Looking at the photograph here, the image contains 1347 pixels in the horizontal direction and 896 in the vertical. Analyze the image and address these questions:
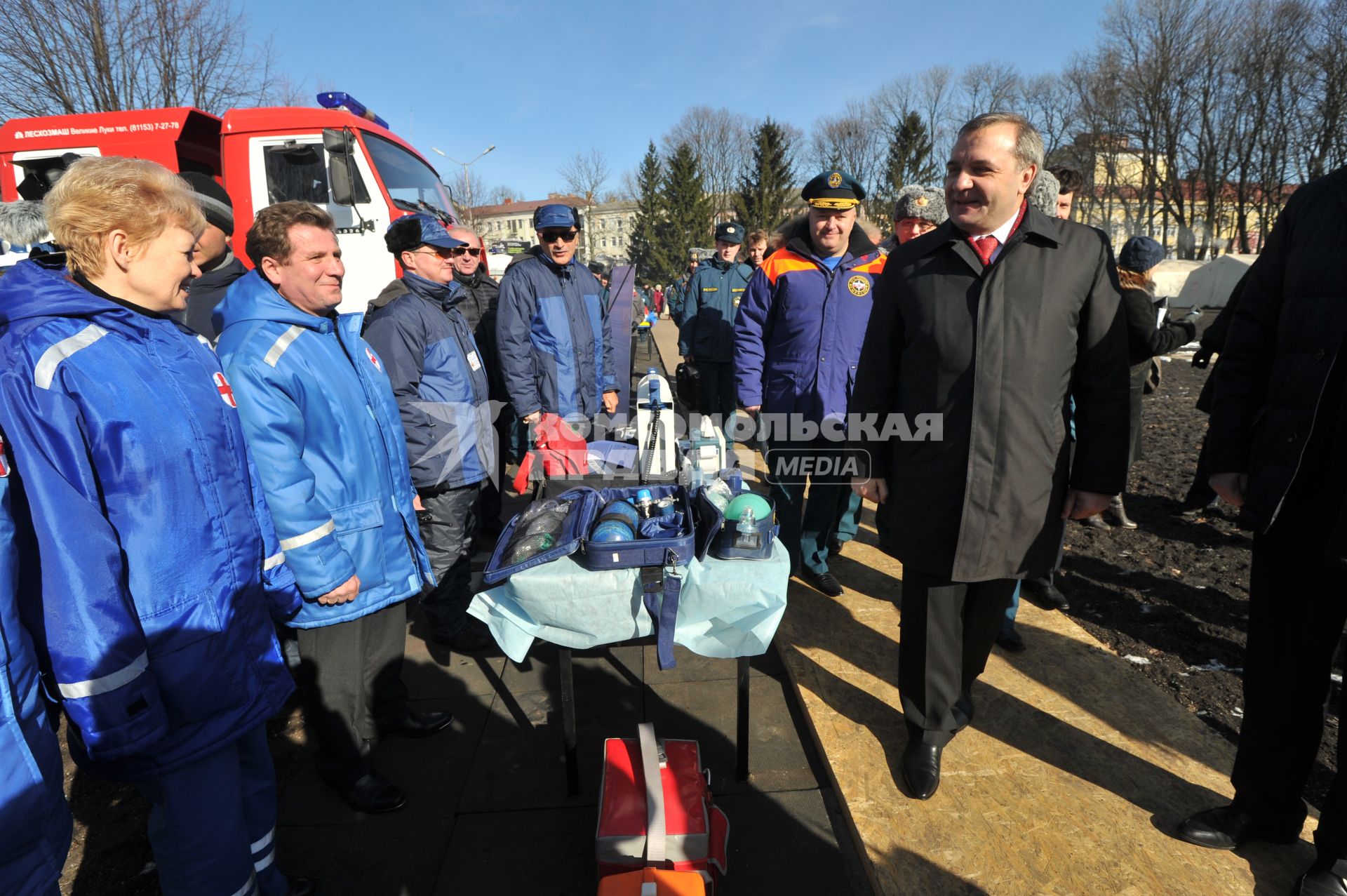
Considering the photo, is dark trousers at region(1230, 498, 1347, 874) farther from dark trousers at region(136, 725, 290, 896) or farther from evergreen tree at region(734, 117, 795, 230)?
evergreen tree at region(734, 117, 795, 230)

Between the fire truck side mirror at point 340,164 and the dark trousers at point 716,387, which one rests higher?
the fire truck side mirror at point 340,164

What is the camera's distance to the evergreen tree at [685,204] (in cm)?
3888

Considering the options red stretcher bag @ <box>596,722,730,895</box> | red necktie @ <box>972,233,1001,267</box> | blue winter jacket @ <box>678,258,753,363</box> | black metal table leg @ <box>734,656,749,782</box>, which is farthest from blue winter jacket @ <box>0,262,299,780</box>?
blue winter jacket @ <box>678,258,753,363</box>

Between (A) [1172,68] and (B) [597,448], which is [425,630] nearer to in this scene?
(B) [597,448]

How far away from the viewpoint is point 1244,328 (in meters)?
1.83

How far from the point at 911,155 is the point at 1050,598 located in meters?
42.3

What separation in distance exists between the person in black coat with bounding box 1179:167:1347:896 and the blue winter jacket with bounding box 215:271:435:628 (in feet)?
8.71

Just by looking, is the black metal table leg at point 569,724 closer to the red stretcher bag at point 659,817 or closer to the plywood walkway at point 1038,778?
the red stretcher bag at point 659,817

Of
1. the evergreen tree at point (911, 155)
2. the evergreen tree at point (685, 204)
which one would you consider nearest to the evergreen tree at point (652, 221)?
the evergreen tree at point (685, 204)

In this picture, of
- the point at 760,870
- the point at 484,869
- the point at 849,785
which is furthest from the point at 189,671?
the point at 849,785

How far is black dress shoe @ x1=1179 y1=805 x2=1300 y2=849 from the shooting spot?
6.27 ft

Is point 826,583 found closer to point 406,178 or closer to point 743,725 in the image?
point 743,725

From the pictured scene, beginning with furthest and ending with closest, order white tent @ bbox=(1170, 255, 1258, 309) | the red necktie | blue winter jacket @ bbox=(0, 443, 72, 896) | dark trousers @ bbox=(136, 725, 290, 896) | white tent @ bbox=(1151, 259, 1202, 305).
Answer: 1. white tent @ bbox=(1151, 259, 1202, 305)
2. white tent @ bbox=(1170, 255, 1258, 309)
3. the red necktie
4. dark trousers @ bbox=(136, 725, 290, 896)
5. blue winter jacket @ bbox=(0, 443, 72, 896)

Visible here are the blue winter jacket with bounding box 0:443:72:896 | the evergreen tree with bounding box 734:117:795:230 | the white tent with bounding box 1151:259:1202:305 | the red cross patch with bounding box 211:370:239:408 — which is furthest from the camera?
the evergreen tree with bounding box 734:117:795:230
